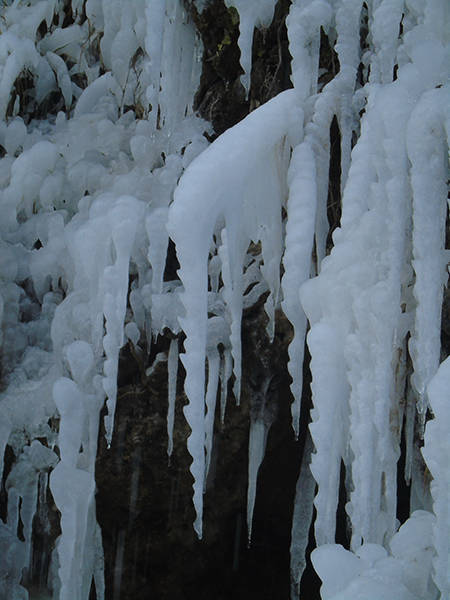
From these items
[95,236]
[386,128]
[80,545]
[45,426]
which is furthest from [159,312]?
[386,128]

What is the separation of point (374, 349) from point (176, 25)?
1831 millimetres

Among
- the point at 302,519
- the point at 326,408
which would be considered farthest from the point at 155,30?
the point at 302,519

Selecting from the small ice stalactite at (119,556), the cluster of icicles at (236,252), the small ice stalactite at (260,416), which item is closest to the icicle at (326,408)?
the cluster of icicles at (236,252)

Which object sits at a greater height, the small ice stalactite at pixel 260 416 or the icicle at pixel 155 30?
the icicle at pixel 155 30

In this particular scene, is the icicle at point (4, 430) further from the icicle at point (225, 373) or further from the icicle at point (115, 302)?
the icicle at point (225, 373)

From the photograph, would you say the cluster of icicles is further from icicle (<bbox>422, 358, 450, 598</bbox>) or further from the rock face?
the rock face

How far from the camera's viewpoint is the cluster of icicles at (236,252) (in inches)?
66.8

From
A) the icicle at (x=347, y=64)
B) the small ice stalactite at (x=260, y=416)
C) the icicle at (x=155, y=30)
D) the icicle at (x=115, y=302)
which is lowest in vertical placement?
the small ice stalactite at (x=260, y=416)

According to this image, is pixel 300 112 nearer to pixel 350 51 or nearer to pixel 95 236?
pixel 350 51

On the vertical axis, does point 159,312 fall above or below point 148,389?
above

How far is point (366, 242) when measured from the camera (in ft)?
6.16

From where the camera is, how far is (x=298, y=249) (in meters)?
2.02

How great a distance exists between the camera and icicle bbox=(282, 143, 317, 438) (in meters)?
2.02

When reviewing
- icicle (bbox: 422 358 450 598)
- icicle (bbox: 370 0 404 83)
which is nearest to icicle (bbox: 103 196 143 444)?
icicle (bbox: 370 0 404 83)
